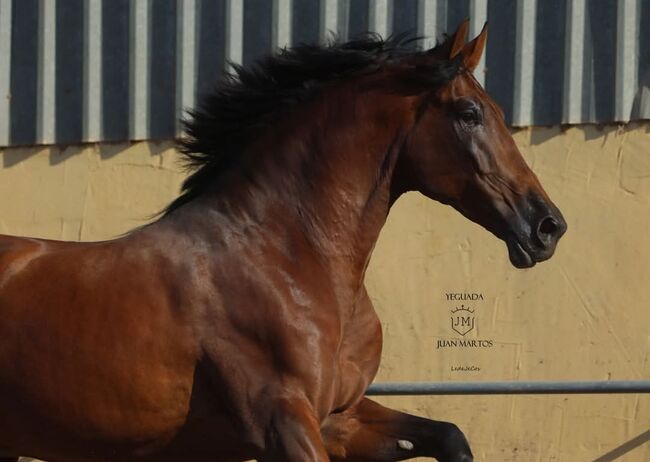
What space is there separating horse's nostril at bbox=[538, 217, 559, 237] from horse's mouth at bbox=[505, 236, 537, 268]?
3.4 inches

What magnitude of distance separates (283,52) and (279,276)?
3.11 ft

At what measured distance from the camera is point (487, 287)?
794 cm

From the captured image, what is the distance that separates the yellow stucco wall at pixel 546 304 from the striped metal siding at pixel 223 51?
0.93 feet

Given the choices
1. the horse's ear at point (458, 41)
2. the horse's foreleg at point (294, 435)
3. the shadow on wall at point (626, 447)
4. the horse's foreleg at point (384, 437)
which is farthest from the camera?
the shadow on wall at point (626, 447)

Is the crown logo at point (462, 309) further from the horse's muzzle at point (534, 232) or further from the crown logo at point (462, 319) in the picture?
the horse's muzzle at point (534, 232)

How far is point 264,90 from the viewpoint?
5.38 meters

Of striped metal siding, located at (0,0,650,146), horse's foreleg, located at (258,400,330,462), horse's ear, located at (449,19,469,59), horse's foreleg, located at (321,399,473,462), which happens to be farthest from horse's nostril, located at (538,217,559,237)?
striped metal siding, located at (0,0,650,146)

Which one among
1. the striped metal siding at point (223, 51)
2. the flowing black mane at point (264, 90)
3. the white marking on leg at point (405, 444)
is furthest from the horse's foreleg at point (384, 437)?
the striped metal siding at point (223, 51)

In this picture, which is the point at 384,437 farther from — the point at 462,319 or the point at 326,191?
the point at 462,319

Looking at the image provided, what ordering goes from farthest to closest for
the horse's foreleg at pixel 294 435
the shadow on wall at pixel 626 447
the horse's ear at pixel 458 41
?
the shadow on wall at pixel 626 447 < the horse's ear at pixel 458 41 < the horse's foreleg at pixel 294 435

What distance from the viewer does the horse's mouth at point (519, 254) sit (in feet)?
16.3

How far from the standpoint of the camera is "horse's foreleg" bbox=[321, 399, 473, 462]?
5246 mm

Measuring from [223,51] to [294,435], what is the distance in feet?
13.7

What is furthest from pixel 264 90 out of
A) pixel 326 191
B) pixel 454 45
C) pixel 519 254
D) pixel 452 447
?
pixel 452 447
